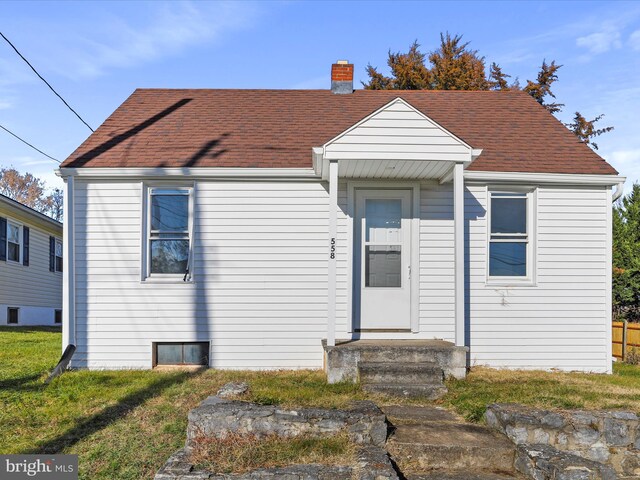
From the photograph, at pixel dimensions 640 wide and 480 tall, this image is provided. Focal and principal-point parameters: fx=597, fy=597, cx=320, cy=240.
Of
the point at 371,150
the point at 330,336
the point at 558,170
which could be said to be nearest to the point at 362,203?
the point at 371,150

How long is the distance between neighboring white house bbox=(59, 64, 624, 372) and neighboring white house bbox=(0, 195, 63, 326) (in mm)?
8655

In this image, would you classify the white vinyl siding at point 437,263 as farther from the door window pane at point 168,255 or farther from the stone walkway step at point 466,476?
the stone walkway step at point 466,476

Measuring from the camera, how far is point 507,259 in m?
9.50

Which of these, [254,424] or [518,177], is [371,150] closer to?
[518,177]

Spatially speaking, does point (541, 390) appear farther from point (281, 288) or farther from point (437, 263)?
point (281, 288)

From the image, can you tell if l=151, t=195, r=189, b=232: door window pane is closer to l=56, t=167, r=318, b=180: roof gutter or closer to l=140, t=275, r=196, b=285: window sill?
l=56, t=167, r=318, b=180: roof gutter

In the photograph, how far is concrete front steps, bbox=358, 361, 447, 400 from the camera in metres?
7.14

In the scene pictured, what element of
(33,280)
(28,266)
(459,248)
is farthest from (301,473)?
(33,280)

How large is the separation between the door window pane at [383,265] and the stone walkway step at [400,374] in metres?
1.87

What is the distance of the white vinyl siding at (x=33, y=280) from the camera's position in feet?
57.3

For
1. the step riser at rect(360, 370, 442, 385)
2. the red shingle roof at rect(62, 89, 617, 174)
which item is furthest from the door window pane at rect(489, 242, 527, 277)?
the step riser at rect(360, 370, 442, 385)

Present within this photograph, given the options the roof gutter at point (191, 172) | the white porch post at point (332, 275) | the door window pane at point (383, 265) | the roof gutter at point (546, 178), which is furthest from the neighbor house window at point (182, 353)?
the roof gutter at point (546, 178)

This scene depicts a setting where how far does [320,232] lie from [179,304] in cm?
242

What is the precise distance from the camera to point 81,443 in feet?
18.5
